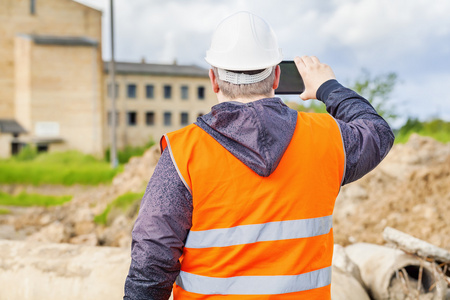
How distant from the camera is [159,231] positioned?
1.53m

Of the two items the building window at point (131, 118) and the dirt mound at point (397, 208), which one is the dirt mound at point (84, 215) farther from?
the building window at point (131, 118)

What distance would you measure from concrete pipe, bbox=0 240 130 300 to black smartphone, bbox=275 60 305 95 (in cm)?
207

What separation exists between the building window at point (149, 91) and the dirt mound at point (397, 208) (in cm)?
3070

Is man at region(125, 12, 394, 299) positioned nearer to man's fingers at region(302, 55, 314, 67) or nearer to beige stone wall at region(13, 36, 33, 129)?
man's fingers at region(302, 55, 314, 67)

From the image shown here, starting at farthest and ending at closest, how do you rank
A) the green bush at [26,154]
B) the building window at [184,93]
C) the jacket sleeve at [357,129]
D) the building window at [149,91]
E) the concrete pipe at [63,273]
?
the building window at [184,93] → the building window at [149,91] → the green bush at [26,154] → the concrete pipe at [63,273] → the jacket sleeve at [357,129]

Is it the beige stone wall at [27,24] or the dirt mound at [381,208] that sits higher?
the beige stone wall at [27,24]

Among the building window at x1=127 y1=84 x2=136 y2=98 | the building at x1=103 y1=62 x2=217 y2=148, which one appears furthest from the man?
the building window at x1=127 y1=84 x2=136 y2=98

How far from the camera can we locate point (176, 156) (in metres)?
1.54

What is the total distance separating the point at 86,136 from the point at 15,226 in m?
17.4

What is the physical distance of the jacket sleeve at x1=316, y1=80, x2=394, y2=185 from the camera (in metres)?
1.78

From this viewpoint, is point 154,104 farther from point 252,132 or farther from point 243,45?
point 252,132

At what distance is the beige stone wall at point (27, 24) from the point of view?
32.8 meters

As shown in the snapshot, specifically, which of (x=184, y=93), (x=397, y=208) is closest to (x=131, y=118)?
(x=184, y=93)

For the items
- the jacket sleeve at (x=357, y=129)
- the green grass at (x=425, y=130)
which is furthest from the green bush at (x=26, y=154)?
the jacket sleeve at (x=357, y=129)
